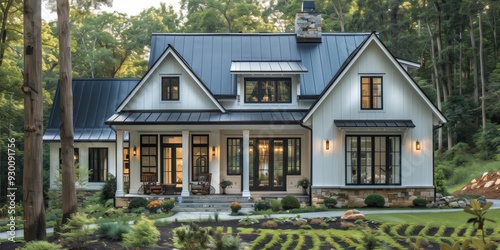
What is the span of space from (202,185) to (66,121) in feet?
27.3

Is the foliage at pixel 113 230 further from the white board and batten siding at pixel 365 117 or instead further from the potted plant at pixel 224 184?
the white board and batten siding at pixel 365 117

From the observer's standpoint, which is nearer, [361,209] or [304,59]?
[361,209]

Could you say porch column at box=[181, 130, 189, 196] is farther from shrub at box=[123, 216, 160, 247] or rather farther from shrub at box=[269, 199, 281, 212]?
shrub at box=[123, 216, 160, 247]

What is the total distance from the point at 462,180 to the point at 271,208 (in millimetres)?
14895

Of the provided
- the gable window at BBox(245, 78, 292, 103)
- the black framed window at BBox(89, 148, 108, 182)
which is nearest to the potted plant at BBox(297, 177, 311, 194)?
the gable window at BBox(245, 78, 292, 103)

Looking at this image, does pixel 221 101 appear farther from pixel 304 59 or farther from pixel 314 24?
pixel 314 24

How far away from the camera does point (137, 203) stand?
63.5ft

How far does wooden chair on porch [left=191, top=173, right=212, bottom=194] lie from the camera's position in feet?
68.4

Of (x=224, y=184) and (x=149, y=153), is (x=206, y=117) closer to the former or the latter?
(x=224, y=184)

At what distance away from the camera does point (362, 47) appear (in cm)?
1952

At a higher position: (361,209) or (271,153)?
(271,153)

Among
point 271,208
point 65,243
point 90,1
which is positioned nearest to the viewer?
point 65,243

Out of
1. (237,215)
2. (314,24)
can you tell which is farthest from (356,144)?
(314,24)

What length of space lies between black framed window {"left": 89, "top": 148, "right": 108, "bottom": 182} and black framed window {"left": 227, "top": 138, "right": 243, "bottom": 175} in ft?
20.0
